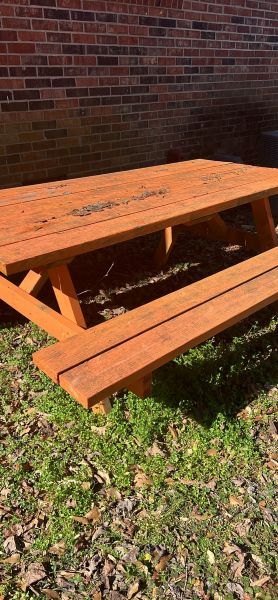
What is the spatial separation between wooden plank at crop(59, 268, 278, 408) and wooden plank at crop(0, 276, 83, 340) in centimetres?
43

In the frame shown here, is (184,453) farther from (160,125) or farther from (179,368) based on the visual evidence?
(160,125)

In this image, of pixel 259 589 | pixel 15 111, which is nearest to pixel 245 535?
pixel 259 589

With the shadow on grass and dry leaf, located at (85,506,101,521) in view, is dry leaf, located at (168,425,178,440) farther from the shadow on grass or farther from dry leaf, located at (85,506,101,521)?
dry leaf, located at (85,506,101,521)

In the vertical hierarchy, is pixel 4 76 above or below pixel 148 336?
above

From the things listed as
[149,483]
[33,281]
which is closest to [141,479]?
[149,483]

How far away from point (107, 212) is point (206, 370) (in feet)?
3.17

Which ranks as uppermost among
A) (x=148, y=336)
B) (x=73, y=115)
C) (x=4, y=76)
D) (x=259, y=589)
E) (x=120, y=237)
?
(x=4, y=76)

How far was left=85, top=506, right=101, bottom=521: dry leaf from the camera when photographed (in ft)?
6.17

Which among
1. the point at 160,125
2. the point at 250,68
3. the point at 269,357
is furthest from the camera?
the point at 250,68

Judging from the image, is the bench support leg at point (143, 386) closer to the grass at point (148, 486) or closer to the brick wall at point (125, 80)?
the grass at point (148, 486)

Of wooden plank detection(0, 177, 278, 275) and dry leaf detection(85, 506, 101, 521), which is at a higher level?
wooden plank detection(0, 177, 278, 275)

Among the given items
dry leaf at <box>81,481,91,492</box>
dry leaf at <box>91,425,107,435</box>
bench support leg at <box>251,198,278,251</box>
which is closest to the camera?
dry leaf at <box>81,481,91,492</box>

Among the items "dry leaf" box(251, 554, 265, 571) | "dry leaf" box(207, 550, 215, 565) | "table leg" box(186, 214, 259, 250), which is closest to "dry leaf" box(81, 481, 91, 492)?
"dry leaf" box(207, 550, 215, 565)

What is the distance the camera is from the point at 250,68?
621cm
